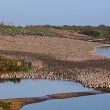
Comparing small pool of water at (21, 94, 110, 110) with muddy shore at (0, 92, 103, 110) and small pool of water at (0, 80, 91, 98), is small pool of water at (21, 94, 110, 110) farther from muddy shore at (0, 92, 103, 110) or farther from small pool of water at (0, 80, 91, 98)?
small pool of water at (0, 80, 91, 98)

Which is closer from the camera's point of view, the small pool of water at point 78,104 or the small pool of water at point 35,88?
the small pool of water at point 78,104

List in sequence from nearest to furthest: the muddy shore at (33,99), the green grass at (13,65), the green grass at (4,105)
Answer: the green grass at (4,105)
the muddy shore at (33,99)
the green grass at (13,65)

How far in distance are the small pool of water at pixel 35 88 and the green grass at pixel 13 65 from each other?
3783 mm

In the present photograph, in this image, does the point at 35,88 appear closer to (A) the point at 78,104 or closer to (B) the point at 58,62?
(A) the point at 78,104

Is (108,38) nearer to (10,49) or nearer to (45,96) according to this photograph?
(10,49)

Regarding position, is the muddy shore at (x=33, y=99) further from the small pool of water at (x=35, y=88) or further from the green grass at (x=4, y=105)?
the small pool of water at (x=35, y=88)

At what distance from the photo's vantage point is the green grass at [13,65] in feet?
173

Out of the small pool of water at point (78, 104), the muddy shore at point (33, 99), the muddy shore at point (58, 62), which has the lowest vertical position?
the small pool of water at point (78, 104)

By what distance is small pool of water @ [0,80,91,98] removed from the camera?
43438 millimetres

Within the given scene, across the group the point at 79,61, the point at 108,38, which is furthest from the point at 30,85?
the point at 108,38

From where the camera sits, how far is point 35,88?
46156mm

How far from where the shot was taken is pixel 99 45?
98.4m

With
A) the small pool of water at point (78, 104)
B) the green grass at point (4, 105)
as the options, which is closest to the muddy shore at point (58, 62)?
the small pool of water at point (78, 104)

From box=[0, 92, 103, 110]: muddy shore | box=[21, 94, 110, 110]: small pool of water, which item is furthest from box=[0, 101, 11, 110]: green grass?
box=[21, 94, 110, 110]: small pool of water
